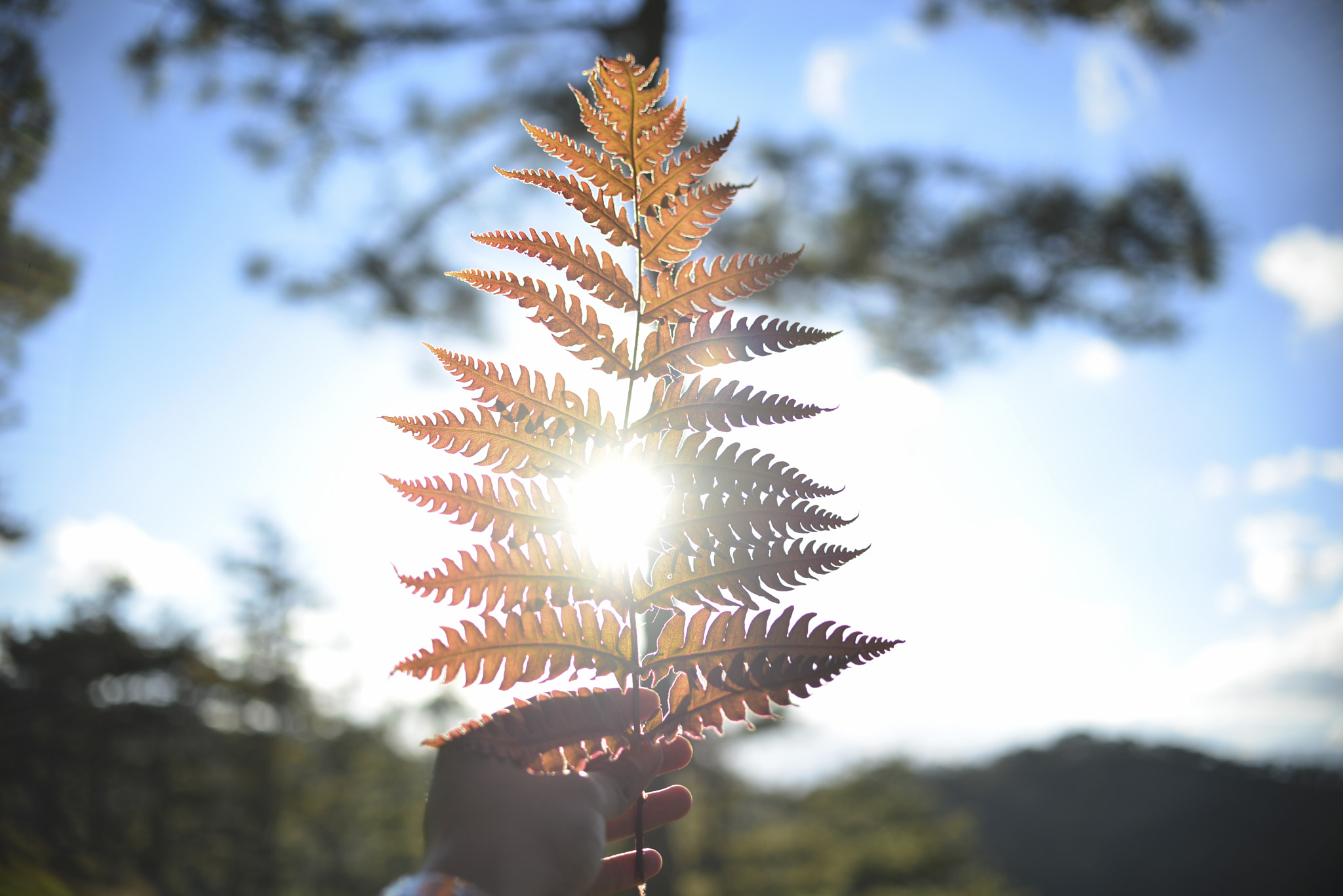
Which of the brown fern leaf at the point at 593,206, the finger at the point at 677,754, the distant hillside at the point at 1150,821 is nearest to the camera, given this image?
the brown fern leaf at the point at 593,206

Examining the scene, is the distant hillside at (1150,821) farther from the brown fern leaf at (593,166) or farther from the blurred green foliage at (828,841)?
the brown fern leaf at (593,166)

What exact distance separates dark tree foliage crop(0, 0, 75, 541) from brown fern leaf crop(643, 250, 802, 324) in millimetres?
4437

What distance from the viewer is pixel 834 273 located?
4.89 m

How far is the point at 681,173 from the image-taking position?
0.65m

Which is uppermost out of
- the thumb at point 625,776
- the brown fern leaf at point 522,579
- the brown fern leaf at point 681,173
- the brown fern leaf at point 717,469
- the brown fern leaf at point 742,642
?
the brown fern leaf at point 681,173

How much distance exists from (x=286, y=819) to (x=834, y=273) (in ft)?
32.7

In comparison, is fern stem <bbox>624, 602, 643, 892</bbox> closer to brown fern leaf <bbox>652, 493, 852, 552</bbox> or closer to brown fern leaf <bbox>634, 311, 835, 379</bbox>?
brown fern leaf <bbox>652, 493, 852, 552</bbox>

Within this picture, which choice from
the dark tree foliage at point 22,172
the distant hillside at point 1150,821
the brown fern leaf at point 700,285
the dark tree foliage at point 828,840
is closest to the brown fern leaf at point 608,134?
the brown fern leaf at point 700,285

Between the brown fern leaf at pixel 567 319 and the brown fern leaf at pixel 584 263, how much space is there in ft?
0.08

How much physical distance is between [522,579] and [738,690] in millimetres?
228

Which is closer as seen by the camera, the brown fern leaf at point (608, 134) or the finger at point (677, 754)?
the brown fern leaf at point (608, 134)

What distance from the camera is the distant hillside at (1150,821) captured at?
22.9 feet

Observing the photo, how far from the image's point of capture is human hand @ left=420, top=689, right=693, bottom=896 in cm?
62

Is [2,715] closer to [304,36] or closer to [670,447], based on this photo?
[304,36]
